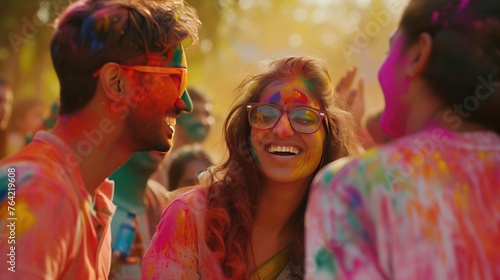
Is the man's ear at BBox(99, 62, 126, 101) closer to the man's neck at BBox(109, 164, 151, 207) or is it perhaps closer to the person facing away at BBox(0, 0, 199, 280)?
the person facing away at BBox(0, 0, 199, 280)

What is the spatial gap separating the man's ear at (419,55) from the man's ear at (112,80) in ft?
4.03

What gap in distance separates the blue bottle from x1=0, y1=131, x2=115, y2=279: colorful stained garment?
195 cm

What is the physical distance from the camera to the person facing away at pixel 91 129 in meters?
2.53

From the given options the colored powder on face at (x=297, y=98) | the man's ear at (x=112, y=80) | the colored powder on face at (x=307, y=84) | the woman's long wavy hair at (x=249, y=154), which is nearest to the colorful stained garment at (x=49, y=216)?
the man's ear at (x=112, y=80)

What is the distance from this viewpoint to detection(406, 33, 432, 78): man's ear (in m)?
2.15

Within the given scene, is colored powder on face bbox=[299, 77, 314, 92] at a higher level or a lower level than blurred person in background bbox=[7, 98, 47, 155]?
higher

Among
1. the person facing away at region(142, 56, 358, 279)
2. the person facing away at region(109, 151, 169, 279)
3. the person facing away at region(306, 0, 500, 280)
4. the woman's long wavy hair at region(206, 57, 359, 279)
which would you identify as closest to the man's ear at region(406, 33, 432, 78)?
the person facing away at region(306, 0, 500, 280)

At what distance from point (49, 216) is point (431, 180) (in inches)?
49.3

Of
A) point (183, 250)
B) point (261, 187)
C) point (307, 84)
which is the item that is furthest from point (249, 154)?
point (183, 250)

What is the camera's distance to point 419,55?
218cm

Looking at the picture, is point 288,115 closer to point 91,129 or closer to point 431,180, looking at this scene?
point 91,129

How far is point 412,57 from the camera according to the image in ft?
7.24

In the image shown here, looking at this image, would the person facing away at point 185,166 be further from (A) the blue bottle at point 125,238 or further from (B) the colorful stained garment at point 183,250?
(B) the colorful stained garment at point 183,250

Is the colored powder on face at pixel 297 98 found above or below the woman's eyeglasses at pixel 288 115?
above
